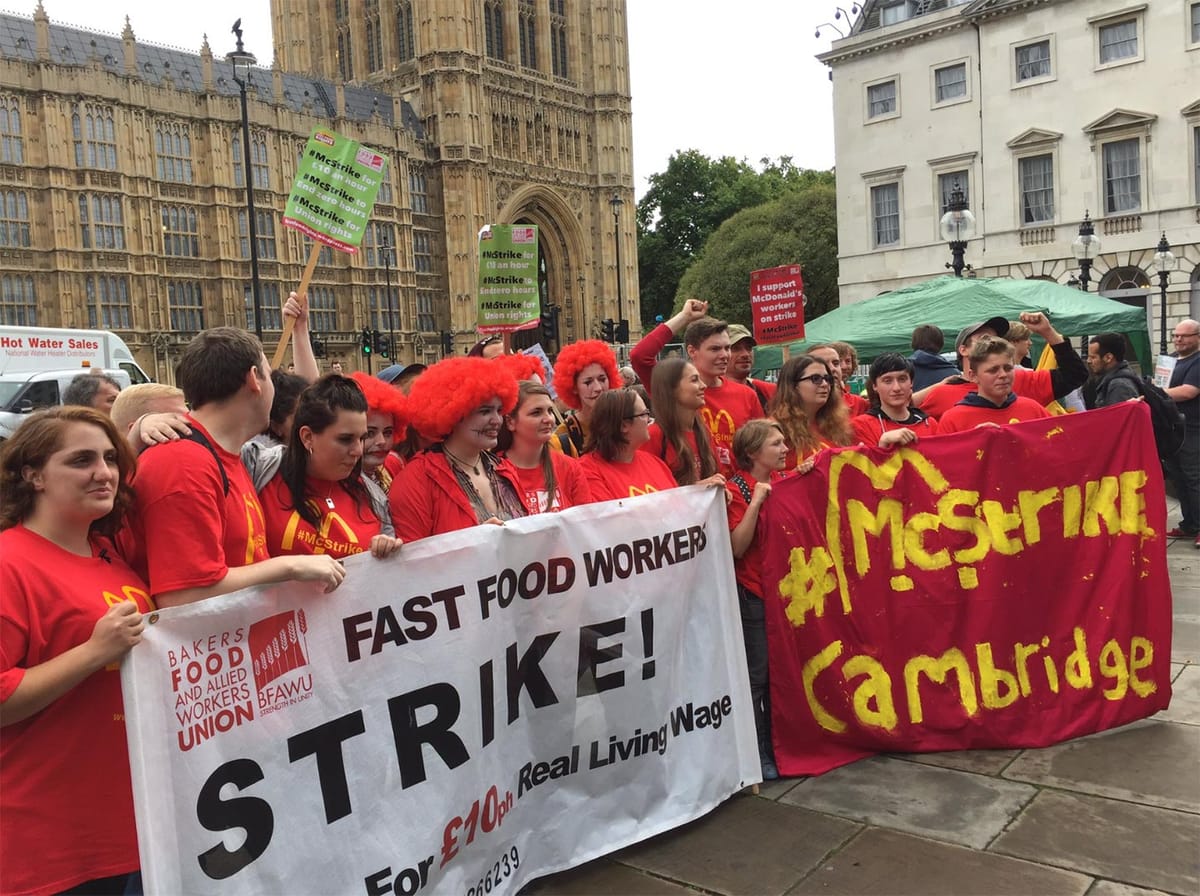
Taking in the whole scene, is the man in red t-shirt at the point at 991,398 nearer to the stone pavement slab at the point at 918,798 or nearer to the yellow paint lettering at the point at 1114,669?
the yellow paint lettering at the point at 1114,669

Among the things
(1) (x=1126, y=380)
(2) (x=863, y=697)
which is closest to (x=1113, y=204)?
(1) (x=1126, y=380)

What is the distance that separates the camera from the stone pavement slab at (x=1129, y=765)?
3873 mm

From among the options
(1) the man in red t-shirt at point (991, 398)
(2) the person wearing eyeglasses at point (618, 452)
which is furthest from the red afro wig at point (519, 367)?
(1) the man in red t-shirt at point (991, 398)

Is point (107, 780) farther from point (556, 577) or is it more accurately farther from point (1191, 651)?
point (1191, 651)

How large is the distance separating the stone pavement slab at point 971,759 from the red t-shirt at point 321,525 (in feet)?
8.40

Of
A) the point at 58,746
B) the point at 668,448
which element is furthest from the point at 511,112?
the point at 58,746

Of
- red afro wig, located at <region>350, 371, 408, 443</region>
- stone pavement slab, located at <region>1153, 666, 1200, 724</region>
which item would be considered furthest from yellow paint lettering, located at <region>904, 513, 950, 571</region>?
red afro wig, located at <region>350, 371, 408, 443</region>

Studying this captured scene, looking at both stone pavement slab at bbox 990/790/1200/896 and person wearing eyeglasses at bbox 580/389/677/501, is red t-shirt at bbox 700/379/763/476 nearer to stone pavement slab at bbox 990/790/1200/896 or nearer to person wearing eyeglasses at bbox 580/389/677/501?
person wearing eyeglasses at bbox 580/389/677/501

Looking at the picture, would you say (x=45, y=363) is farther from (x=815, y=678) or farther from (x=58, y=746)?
(x=58, y=746)

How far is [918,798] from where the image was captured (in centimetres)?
389

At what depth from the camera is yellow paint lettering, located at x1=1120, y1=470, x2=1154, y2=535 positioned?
452 cm

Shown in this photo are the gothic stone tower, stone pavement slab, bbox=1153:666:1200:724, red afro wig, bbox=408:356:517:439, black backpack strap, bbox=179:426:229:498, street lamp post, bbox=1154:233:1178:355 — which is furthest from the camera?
the gothic stone tower

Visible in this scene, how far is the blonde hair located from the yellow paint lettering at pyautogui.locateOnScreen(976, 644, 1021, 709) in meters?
3.40

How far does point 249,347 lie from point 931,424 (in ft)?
12.7
